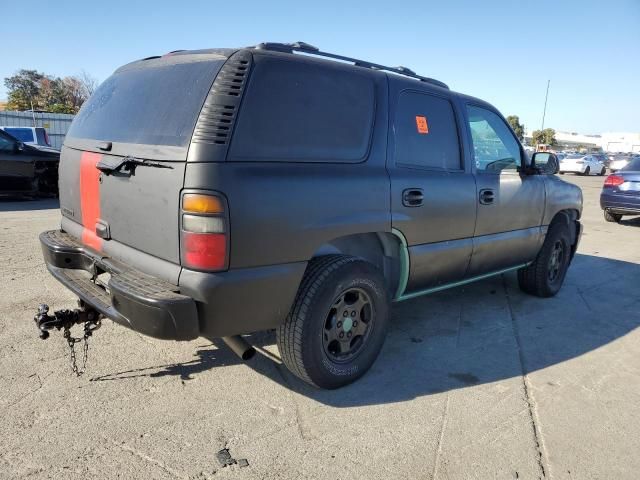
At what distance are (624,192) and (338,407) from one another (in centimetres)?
1028

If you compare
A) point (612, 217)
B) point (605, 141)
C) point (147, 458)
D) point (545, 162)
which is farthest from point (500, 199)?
point (605, 141)

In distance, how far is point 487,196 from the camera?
387 cm

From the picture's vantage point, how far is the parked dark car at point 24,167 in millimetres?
9523

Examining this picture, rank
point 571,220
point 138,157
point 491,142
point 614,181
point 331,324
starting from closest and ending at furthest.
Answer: point 138,157 < point 331,324 < point 491,142 < point 571,220 < point 614,181

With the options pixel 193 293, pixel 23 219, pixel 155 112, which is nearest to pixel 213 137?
pixel 155 112

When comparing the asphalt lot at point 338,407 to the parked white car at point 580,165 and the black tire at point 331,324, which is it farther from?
the parked white car at point 580,165

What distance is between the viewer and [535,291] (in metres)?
5.05

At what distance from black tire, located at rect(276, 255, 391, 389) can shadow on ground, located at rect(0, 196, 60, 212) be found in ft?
27.7

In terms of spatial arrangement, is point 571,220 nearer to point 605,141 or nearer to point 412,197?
point 412,197

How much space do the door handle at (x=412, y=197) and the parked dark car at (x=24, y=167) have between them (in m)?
9.01

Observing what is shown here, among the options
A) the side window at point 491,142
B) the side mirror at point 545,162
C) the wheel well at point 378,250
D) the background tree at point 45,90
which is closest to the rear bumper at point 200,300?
the wheel well at point 378,250

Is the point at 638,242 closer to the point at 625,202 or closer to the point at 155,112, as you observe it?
the point at 625,202

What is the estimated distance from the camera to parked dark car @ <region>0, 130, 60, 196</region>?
31.2 feet

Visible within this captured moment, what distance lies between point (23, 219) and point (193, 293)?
7.31m
